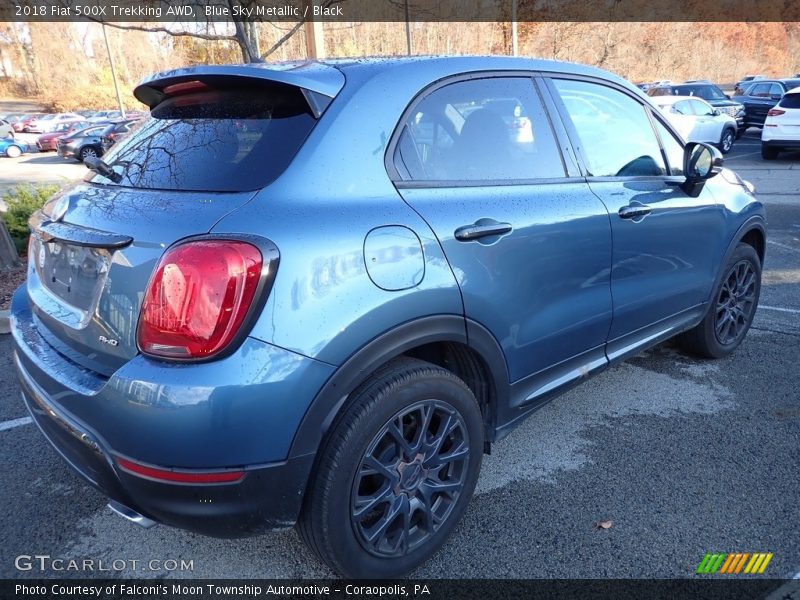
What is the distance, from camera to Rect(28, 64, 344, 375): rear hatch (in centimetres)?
179

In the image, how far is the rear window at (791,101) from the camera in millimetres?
14030

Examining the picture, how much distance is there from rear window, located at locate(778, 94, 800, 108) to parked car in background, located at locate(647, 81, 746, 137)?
428cm

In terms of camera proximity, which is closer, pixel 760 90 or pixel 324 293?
pixel 324 293

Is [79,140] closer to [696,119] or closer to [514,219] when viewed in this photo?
[696,119]

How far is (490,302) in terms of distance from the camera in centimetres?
223

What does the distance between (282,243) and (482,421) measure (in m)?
1.16

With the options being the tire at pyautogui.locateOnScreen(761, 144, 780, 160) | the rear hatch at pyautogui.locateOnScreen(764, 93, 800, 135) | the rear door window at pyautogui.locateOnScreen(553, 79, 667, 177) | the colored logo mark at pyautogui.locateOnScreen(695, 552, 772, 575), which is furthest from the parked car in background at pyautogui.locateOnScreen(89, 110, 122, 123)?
the colored logo mark at pyautogui.locateOnScreen(695, 552, 772, 575)

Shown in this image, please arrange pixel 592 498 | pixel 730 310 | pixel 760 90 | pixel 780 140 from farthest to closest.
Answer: pixel 760 90 → pixel 780 140 → pixel 730 310 → pixel 592 498

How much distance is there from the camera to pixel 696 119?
16391 mm

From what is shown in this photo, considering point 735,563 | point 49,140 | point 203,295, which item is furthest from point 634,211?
point 49,140

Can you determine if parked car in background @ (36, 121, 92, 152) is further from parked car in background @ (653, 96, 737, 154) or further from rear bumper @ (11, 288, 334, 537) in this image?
rear bumper @ (11, 288, 334, 537)

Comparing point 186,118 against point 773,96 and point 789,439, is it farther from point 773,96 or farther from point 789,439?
point 773,96

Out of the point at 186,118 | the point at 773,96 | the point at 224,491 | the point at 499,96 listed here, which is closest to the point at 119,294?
the point at 224,491

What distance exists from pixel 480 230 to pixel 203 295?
3.34 feet
